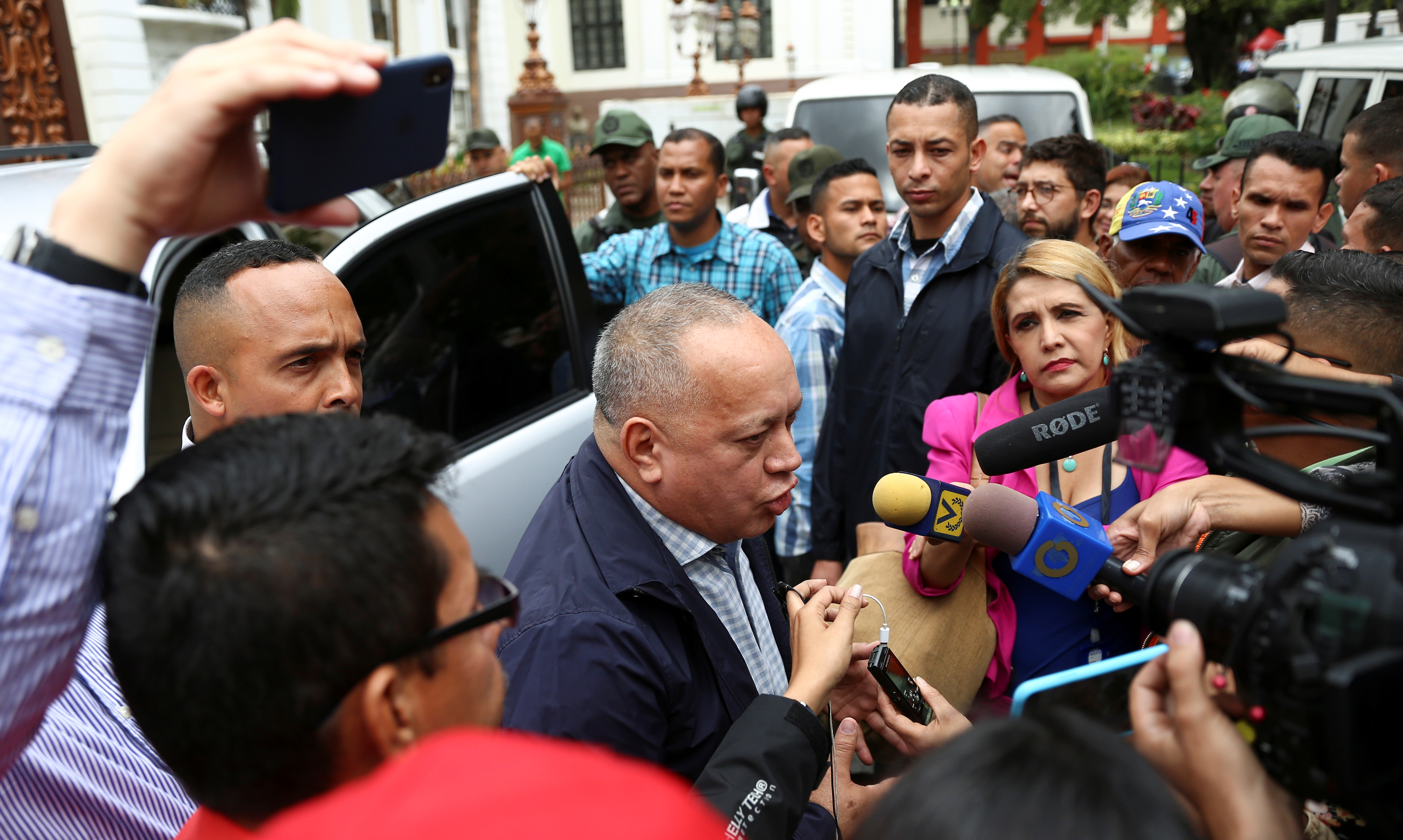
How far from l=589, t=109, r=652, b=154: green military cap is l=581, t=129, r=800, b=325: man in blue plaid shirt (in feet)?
2.97

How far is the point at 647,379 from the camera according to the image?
6.47 ft

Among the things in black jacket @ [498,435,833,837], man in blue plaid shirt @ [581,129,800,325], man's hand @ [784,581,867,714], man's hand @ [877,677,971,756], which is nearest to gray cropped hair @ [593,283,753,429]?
black jacket @ [498,435,833,837]

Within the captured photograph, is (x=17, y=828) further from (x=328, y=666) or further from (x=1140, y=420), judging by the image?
(x=1140, y=420)

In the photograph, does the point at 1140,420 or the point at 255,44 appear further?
the point at 1140,420

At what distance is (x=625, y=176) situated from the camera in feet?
19.7

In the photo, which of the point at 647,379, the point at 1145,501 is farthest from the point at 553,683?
the point at 1145,501

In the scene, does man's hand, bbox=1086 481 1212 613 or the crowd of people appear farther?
man's hand, bbox=1086 481 1212 613

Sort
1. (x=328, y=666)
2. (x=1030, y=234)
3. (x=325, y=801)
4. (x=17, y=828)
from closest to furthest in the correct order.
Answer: (x=325, y=801) → (x=328, y=666) → (x=17, y=828) → (x=1030, y=234)

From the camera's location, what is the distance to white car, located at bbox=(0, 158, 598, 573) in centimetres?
302

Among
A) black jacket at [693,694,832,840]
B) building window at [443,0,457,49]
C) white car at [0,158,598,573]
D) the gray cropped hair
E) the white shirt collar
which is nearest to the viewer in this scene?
black jacket at [693,694,832,840]

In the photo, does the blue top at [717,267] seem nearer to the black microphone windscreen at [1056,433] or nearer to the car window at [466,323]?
the car window at [466,323]

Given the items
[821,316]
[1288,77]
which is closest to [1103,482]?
[821,316]

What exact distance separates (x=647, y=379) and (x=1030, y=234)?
3005mm

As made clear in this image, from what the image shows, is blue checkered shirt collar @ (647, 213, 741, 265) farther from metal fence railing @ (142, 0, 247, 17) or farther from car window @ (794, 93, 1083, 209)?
metal fence railing @ (142, 0, 247, 17)
